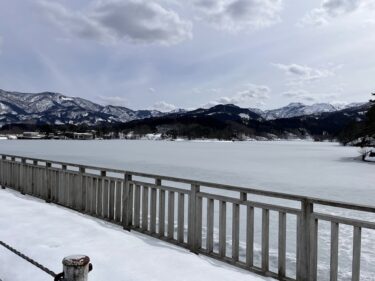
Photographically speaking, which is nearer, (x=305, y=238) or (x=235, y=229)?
(x=305, y=238)

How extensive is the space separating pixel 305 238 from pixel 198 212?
5.76 ft

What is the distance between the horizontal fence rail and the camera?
4168mm

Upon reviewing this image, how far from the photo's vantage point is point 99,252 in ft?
16.7

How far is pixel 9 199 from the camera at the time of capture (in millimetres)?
8938

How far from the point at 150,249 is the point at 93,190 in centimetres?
260

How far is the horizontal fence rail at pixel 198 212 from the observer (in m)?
4.17

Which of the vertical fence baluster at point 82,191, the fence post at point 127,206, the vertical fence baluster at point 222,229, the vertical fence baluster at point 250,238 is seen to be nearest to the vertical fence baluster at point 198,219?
the vertical fence baluster at point 222,229

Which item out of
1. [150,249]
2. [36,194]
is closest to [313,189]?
[36,194]

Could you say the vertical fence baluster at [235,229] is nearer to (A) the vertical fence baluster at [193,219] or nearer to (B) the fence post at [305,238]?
(A) the vertical fence baluster at [193,219]

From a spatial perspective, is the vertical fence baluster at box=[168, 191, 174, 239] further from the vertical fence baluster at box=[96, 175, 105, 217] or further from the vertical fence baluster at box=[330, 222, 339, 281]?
the vertical fence baluster at box=[330, 222, 339, 281]

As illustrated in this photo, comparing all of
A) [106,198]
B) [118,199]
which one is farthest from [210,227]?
[106,198]

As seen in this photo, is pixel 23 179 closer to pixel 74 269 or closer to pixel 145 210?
pixel 145 210

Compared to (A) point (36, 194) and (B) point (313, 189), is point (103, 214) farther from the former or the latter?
(B) point (313, 189)

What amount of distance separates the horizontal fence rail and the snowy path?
0.81 ft
